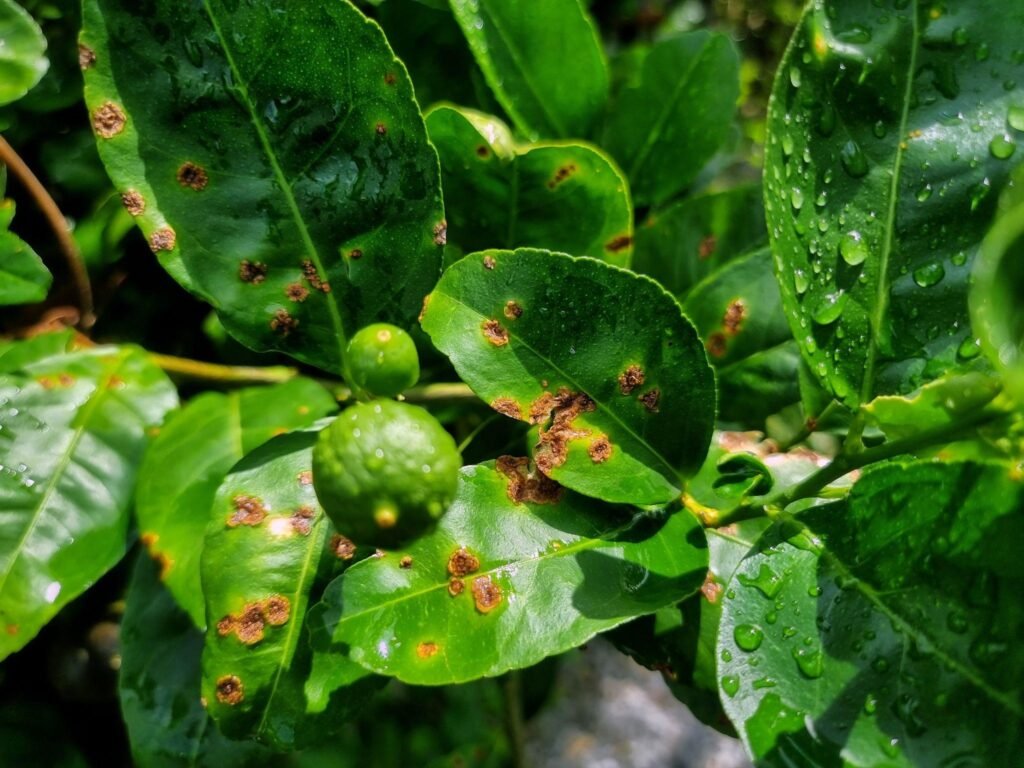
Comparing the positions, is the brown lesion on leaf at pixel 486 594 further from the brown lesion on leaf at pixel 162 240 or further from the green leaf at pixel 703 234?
the green leaf at pixel 703 234

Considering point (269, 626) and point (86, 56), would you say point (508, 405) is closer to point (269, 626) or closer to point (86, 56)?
point (269, 626)

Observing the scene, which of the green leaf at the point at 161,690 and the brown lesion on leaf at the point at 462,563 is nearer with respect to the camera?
the brown lesion on leaf at the point at 462,563

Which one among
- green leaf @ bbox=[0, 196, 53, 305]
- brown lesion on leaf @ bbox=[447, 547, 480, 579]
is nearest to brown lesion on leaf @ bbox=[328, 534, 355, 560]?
brown lesion on leaf @ bbox=[447, 547, 480, 579]

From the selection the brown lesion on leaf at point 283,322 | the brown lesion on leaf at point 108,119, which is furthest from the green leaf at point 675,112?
the brown lesion on leaf at point 108,119

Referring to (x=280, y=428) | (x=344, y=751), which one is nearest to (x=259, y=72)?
(x=280, y=428)

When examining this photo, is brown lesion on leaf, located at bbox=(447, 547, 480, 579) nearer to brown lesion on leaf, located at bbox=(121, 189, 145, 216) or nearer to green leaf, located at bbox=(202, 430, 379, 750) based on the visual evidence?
green leaf, located at bbox=(202, 430, 379, 750)

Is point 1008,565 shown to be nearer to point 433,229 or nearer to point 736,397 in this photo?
point 736,397
